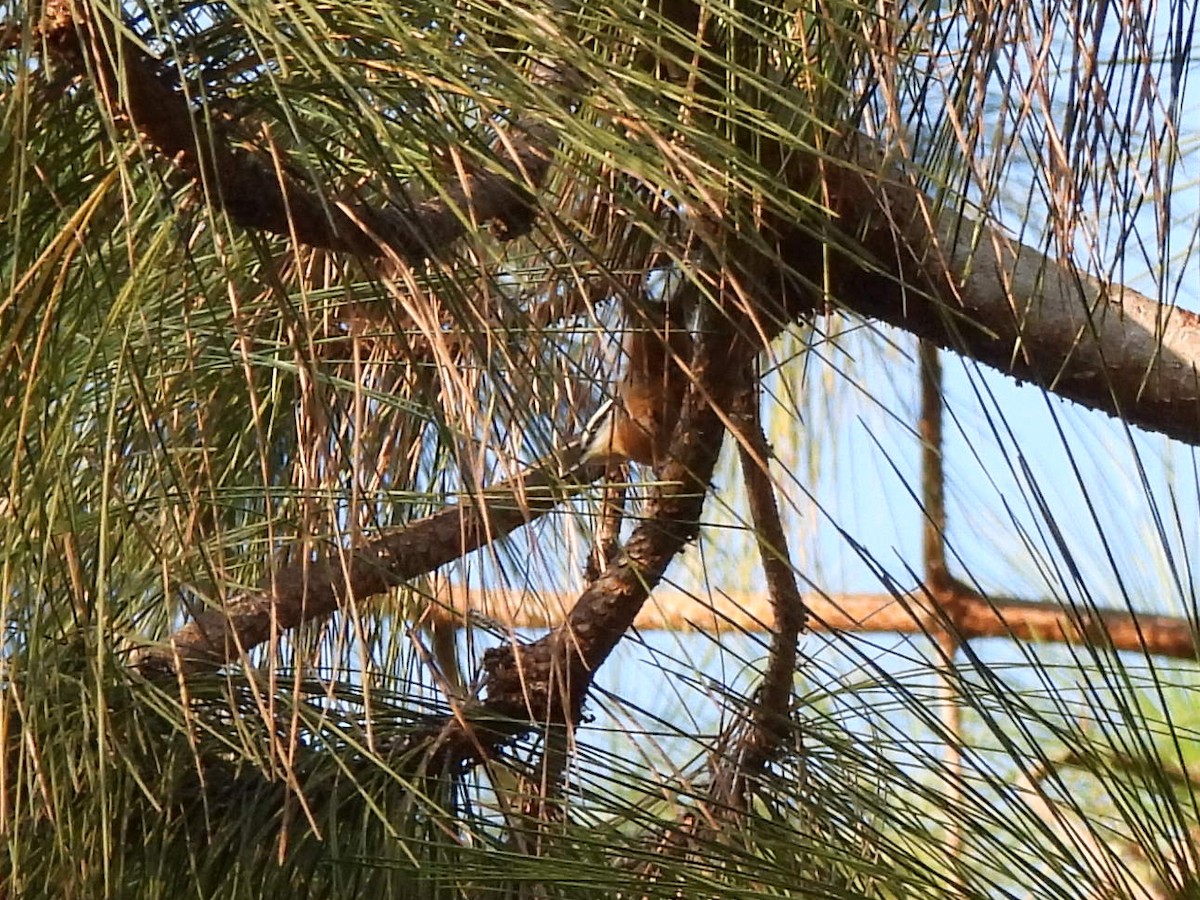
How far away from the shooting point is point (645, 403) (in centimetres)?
65

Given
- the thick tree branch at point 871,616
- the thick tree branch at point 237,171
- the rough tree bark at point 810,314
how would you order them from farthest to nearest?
the thick tree branch at point 871,616 → the rough tree bark at point 810,314 → the thick tree branch at point 237,171

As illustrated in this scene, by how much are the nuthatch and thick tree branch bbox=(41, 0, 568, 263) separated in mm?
185

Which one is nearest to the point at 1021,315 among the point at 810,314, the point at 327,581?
the point at 810,314

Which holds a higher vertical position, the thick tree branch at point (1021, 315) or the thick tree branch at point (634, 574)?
the thick tree branch at point (1021, 315)

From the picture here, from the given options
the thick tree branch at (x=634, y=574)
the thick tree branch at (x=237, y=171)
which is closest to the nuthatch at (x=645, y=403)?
the thick tree branch at (x=634, y=574)

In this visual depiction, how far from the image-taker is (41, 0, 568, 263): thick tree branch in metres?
0.36

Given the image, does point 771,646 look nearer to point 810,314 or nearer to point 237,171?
point 810,314

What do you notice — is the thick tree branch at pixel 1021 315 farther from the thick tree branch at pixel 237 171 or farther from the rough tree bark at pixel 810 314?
the thick tree branch at pixel 237 171

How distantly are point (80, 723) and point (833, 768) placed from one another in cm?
28

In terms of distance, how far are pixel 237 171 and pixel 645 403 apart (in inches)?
11.5

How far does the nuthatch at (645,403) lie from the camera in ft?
2.02

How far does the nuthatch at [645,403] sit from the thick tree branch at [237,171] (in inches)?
7.3

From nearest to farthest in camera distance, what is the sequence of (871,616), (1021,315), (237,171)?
(237,171) → (1021,315) → (871,616)

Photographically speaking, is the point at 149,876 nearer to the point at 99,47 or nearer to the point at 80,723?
the point at 80,723
